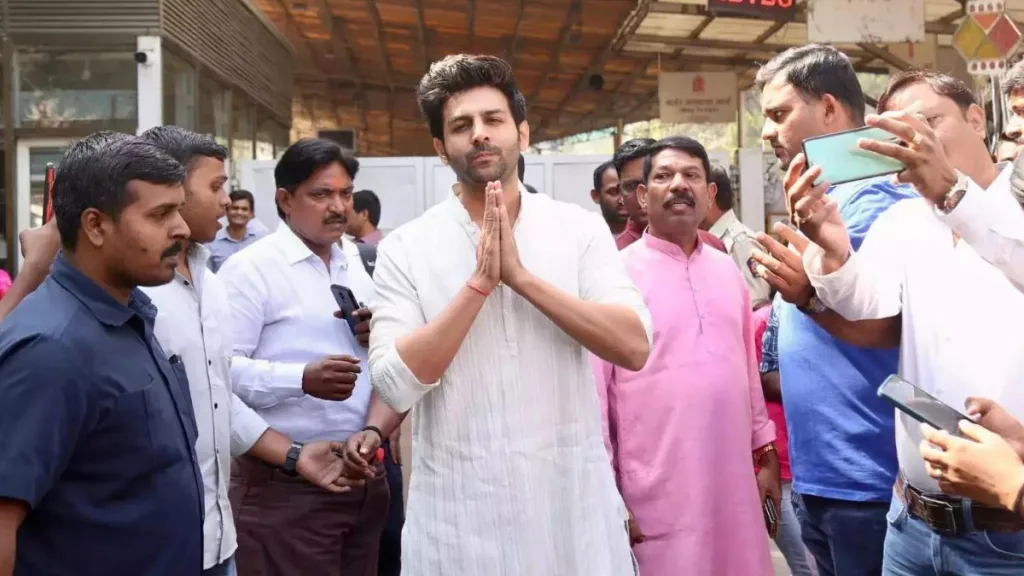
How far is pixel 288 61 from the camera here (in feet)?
55.4

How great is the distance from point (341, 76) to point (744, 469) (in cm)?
1664

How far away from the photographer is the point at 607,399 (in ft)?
11.8

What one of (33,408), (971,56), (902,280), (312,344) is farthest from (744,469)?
(971,56)

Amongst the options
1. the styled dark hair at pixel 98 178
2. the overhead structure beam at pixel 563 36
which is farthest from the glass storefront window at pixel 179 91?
the styled dark hair at pixel 98 178

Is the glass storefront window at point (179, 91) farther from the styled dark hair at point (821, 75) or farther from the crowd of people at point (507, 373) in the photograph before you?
the styled dark hair at point (821, 75)

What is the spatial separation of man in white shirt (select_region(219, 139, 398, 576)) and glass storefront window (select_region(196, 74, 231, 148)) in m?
8.27

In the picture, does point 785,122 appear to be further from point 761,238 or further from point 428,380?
point 428,380

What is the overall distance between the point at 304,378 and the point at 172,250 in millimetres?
1049

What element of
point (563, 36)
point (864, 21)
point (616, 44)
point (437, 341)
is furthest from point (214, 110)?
point (437, 341)

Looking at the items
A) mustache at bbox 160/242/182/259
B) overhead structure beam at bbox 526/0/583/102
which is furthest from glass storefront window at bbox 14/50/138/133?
mustache at bbox 160/242/182/259

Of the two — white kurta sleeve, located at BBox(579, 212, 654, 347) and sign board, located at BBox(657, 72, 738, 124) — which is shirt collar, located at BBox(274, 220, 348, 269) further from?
sign board, located at BBox(657, 72, 738, 124)

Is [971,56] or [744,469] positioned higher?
[971,56]

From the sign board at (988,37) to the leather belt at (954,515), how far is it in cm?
732

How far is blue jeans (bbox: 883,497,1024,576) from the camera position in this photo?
2271 mm
